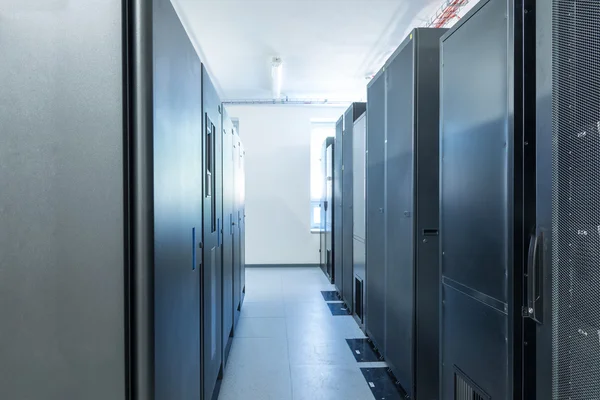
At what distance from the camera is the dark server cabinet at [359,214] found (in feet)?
10.7

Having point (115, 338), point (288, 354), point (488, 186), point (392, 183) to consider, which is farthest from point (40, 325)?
point (288, 354)

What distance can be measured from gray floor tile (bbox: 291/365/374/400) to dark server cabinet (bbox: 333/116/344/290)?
1.83m

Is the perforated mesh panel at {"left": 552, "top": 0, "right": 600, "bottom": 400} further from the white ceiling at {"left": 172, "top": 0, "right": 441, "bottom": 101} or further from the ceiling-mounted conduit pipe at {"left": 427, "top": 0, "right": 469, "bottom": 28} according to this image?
the white ceiling at {"left": 172, "top": 0, "right": 441, "bottom": 101}

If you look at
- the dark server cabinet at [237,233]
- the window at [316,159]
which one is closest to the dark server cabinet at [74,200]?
the dark server cabinet at [237,233]

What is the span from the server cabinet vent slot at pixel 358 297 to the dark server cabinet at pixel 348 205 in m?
0.16

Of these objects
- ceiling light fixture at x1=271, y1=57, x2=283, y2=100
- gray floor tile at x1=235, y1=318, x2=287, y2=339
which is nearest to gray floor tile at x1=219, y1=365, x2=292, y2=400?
gray floor tile at x1=235, y1=318, x2=287, y2=339

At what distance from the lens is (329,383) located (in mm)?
2443

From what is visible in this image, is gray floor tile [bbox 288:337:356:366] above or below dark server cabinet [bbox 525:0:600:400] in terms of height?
below

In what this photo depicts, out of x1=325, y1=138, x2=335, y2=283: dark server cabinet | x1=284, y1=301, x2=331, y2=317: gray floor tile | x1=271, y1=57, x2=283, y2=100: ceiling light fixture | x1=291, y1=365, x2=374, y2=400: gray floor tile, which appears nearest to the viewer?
x1=291, y1=365, x2=374, y2=400: gray floor tile

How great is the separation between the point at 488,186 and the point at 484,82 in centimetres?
Answer: 39

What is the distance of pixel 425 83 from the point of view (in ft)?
6.77

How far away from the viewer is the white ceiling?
3348 millimetres

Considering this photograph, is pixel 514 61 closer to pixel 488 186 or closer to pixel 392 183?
pixel 488 186

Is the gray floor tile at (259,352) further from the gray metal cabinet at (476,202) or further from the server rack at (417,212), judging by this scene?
the gray metal cabinet at (476,202)
